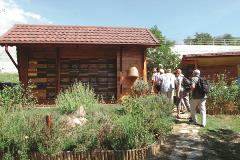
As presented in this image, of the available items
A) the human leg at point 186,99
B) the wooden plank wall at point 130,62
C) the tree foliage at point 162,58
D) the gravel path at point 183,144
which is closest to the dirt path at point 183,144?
the gravel path at point 183,144

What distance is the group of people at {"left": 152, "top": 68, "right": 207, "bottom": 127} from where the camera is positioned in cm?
1283

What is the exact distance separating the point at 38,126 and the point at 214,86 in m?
8.62

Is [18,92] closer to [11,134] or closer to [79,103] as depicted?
[79,103]

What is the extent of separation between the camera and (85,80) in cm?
1609

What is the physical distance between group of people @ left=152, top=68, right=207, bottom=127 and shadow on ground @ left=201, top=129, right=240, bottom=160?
0.92m

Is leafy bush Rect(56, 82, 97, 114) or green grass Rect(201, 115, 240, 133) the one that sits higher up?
leafy bush Rect(56, 82, 97, 114)

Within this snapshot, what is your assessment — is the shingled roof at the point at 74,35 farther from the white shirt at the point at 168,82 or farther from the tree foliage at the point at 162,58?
the tree foliage at the point at 162,58

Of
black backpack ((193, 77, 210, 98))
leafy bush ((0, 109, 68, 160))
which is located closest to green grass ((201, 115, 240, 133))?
black backpack ((193, 77, 210, 98))

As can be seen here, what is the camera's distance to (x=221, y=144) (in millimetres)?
10688

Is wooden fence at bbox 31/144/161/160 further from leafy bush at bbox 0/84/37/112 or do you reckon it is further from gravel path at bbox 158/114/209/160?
leafy bush at bbox 0/84/37/112

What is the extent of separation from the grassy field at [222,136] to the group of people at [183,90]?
0.66 metres

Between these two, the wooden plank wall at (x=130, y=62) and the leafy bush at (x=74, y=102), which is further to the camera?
the wooden plank wall at (x=130, y=62)

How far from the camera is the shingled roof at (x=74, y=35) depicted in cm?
1559

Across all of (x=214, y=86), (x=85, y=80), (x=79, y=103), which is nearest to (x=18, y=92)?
(x=79, y=103)
